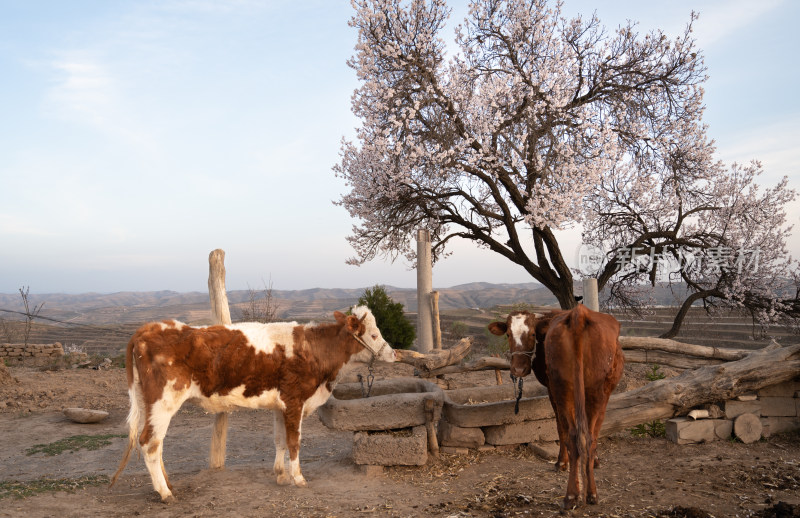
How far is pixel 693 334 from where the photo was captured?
22297 mm

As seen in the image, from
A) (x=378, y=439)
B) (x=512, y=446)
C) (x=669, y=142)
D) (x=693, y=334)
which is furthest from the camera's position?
(x=693, y=334)

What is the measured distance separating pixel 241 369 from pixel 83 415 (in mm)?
5841

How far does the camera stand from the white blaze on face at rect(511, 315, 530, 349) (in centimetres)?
526

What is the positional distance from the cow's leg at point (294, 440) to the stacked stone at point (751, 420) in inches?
187

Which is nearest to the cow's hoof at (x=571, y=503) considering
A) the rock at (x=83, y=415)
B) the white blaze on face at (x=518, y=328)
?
the white blaze on face at (x=518, y=328)

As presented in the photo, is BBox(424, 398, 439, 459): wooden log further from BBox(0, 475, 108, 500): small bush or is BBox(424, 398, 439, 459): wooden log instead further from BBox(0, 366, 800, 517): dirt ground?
BBox(0, 475, 108, 500): small bush

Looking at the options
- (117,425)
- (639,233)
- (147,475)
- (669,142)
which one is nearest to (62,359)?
(117,425)

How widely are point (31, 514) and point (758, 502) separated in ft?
21.1

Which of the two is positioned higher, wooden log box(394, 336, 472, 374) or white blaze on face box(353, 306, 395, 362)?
white blaze on face box(353, 306, 395, 362)

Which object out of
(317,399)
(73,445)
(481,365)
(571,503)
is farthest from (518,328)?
(73,445)

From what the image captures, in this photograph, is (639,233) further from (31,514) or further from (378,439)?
(31,514)

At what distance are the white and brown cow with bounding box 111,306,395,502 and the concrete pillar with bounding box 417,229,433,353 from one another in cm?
431

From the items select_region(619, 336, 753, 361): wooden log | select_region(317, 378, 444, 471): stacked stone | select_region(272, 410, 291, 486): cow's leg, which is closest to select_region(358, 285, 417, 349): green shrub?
select_region(619, 336, 753, 361): wooden log

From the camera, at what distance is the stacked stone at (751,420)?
23.2 ft
